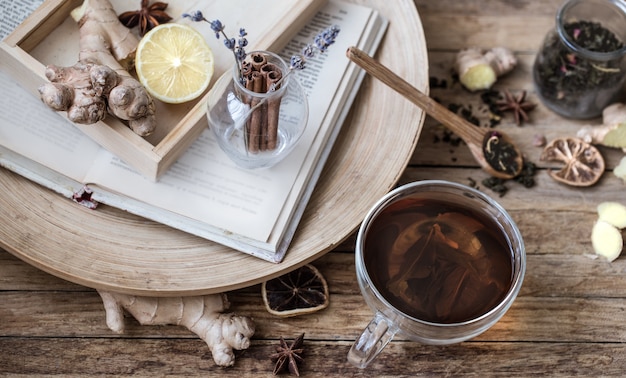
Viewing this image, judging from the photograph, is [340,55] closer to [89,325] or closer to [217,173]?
[217,173]

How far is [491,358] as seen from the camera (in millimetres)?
1509

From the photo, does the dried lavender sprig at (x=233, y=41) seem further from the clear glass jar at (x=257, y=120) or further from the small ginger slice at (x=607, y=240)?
the small ginger slice at (x=607, y=240)

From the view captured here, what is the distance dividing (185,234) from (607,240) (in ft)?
3.05

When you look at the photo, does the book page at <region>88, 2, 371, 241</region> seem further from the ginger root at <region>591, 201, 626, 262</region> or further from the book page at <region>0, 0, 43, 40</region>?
the ginger root at <region>591, 201, 626, 262</region>

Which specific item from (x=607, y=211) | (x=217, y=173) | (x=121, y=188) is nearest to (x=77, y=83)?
Result: (x=121, y=188)

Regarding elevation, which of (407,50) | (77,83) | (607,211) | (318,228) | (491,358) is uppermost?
(77,83)

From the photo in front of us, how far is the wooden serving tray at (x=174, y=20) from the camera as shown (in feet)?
4.77

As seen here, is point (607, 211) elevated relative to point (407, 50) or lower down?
lower down

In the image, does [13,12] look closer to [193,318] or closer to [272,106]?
[272,106]

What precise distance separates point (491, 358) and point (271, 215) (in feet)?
1.79

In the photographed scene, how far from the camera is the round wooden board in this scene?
56.2 inches

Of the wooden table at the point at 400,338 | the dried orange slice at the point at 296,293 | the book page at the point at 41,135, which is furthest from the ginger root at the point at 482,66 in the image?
the book page at the point at 41,135

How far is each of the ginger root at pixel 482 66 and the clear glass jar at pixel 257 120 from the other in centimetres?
50

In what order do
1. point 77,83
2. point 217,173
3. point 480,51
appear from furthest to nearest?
point 480,51, point 217,173, point 77,83
